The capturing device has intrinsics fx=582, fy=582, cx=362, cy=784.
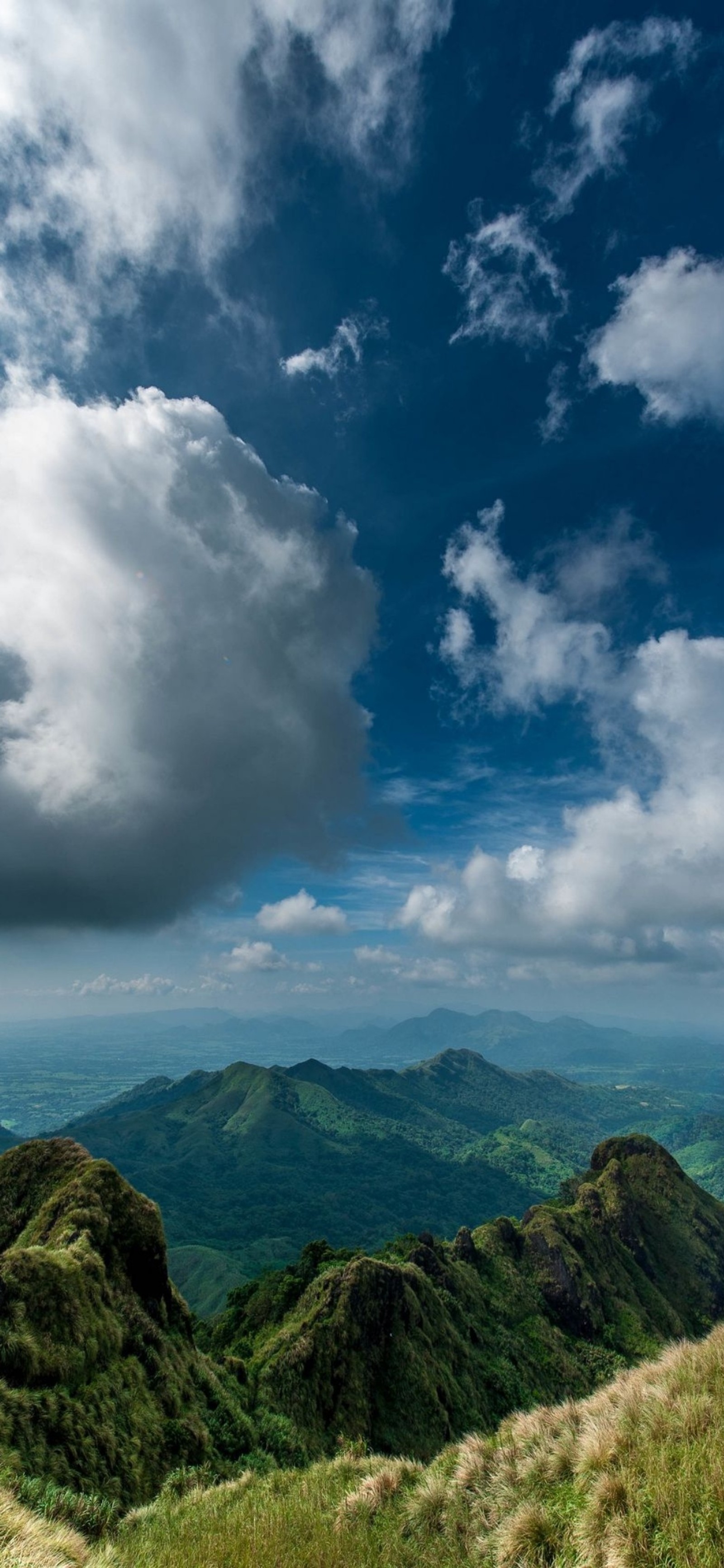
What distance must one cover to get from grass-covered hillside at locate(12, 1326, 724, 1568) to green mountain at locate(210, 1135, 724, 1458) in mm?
41339

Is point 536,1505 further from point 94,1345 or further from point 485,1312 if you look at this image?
point 485,1312

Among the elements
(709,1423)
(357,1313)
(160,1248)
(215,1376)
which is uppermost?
(709,1423)

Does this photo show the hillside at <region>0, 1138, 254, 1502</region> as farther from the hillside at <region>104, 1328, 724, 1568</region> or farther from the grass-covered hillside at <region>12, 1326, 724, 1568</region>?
the grass-covered hillside at <region>12, 1326, 724, 1568</region>

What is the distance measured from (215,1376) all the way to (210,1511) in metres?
30.9

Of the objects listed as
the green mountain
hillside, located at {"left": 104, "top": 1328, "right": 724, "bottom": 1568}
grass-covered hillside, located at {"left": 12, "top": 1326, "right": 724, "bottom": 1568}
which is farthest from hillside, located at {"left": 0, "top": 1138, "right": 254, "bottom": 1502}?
grass-covered hillside, located at {"left": 12, "top": 1326, "right": 724, "bottom": 1568}

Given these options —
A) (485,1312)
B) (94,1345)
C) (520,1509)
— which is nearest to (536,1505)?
(520,1509)

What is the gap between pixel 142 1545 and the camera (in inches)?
406

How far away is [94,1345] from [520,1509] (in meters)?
28.8

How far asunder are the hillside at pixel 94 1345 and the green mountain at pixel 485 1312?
44.2ft

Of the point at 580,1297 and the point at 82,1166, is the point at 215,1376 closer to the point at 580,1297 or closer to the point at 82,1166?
the point at 82,1166

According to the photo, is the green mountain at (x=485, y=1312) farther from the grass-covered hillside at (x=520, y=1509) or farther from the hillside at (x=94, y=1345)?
the grass-covered hillside at (x=520, y=1509)

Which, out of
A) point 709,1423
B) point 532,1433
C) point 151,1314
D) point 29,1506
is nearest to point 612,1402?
point 532,1433

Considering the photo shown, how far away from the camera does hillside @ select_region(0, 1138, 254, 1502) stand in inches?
891

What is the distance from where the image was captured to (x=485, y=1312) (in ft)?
234
